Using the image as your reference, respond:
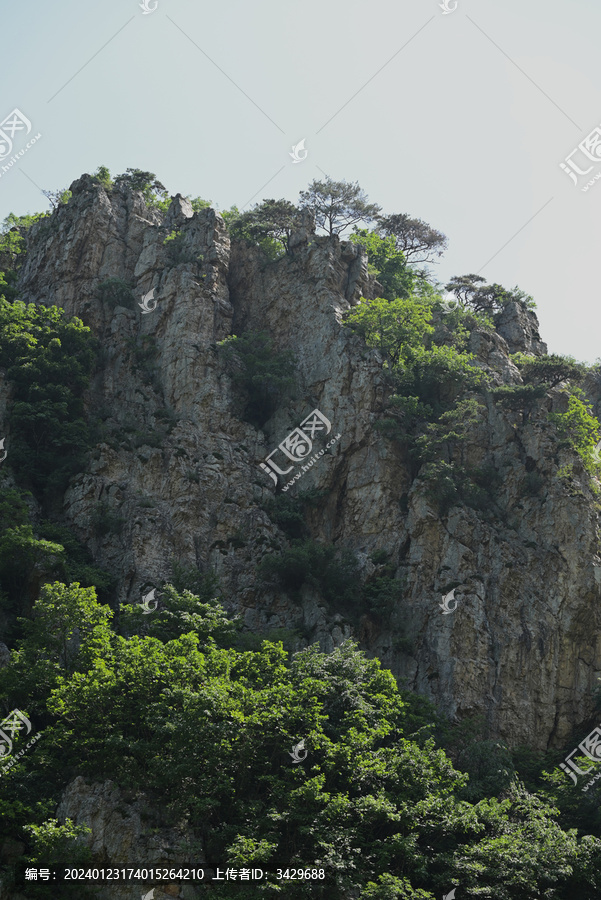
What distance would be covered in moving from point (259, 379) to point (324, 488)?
21.4ft

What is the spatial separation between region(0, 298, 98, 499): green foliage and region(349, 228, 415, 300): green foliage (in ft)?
58.7

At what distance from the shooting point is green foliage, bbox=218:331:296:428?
152 feet

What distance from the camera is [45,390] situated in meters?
43.2

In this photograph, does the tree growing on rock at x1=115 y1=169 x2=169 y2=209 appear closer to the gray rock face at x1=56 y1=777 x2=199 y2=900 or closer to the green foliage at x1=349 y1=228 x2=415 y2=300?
the green foliage at x1=349 y1=228 x2=415 y2=300

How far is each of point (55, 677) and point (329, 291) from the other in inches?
1054

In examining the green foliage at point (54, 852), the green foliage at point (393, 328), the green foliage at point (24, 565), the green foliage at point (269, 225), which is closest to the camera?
the green foliage at point (54, 852)

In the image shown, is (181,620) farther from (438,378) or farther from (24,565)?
(438,378)

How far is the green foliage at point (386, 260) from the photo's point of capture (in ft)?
180

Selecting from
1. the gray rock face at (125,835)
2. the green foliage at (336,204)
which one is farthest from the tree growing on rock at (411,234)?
the gray rock face at (125,835)

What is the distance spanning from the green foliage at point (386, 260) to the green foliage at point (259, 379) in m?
10.7

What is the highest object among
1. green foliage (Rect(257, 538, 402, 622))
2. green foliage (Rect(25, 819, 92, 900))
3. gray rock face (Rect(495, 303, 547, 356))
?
gray rock face (Rect(495, 303, 547, 356))

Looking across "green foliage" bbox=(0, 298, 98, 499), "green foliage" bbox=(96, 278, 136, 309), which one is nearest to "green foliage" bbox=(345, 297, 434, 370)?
"green foliage" bbox=(96, 278, 136, 309)

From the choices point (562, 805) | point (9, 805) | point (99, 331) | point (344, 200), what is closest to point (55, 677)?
point (9, 805)

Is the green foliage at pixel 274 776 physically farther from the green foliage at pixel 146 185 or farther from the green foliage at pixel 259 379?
the green foliage at pixel 146 185
